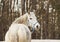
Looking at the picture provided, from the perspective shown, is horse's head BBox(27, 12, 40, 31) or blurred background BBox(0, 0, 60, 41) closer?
horse's head BBox(27, 12, 40, 31)

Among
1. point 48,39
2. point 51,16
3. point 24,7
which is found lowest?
point 48,39

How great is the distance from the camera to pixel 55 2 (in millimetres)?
2168

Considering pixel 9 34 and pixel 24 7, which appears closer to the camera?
pixel 9 34

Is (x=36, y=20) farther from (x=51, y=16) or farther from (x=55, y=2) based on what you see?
(x=55, y=2)

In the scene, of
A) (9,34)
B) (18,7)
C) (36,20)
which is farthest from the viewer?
(18,7)

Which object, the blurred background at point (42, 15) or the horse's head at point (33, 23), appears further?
the blurred background at point (42, 15)

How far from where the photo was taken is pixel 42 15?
2.16 m

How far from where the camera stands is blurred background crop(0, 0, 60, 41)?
2.15 m

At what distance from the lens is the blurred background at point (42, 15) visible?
2150 mm

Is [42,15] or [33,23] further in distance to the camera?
[42,15]

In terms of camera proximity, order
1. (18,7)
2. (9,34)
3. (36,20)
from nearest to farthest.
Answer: (9,34) < (36,20) < (18,7)

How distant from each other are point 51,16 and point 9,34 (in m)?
0.99

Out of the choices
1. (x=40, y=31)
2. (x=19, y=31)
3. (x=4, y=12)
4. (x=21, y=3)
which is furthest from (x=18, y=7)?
(x=19, y=31)

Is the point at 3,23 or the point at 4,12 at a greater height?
the point at 4,12
